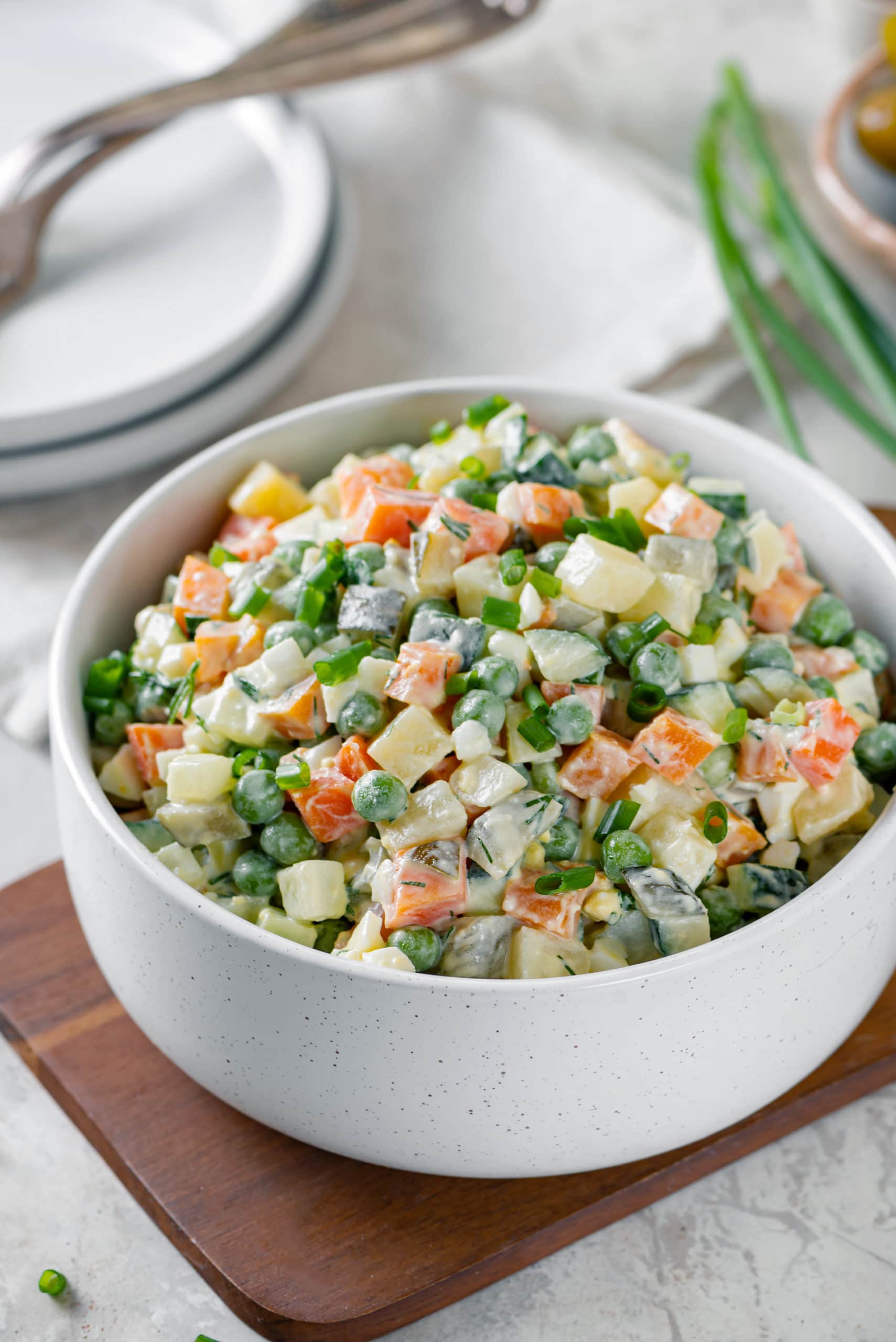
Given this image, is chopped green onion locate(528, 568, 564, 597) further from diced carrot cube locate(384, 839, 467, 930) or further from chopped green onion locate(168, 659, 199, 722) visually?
chopped green onion locate(168, 659, 199, 722)

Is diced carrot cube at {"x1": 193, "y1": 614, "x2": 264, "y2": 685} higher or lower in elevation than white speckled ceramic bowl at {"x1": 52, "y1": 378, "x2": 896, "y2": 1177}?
higher

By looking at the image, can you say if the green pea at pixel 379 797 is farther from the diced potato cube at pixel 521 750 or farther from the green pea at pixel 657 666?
the green pea at pixel 657 666

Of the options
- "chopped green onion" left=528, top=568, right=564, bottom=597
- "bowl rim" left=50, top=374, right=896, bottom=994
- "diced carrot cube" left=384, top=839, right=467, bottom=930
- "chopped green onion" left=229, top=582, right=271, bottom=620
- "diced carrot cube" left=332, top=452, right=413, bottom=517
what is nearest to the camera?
"bowl rim" left=50, top=374, right=896, bottom=994

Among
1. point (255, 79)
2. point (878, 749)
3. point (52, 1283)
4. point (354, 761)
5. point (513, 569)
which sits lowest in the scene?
point (52, 1283)

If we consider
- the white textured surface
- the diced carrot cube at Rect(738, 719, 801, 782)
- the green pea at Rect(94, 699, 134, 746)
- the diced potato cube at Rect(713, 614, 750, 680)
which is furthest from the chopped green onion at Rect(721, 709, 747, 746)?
the green pea at Rect(94, 699, 134, 746)

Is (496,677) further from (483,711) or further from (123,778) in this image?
(123,778)

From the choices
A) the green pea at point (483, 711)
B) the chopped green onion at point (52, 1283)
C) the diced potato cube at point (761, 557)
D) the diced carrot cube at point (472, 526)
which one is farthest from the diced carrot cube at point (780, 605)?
the chopped green onion at point (52, 1283)

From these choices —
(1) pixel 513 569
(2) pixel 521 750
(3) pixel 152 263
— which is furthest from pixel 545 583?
(3) pixel 152 263
